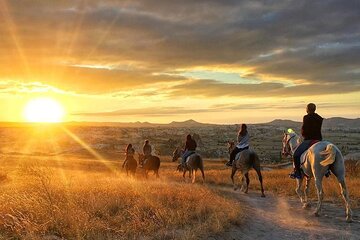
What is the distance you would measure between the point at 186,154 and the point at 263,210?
11242mm

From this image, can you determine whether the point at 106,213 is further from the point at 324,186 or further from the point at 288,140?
the point at 324,186

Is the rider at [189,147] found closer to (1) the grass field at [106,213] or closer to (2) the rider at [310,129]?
(1) the grass field at [106,213]

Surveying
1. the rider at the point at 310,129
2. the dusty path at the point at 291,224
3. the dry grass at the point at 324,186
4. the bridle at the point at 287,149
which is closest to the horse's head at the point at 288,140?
the bridle at the point at 287,149

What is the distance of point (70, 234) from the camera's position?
9445 millimetres

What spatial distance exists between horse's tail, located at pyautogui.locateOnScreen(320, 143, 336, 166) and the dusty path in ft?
5.81

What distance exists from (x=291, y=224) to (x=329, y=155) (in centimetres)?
237

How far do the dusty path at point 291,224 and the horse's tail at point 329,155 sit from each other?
1.77 metres

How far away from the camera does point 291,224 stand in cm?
1229

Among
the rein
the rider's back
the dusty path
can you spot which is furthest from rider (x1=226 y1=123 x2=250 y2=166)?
the rider's back

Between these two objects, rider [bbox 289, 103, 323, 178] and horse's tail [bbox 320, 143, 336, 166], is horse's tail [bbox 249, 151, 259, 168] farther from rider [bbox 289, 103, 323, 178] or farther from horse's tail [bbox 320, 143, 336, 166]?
horse's tail [bbox 320, 143, 336, 166]

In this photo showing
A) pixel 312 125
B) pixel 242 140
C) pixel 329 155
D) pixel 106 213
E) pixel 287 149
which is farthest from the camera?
pixel 242 140

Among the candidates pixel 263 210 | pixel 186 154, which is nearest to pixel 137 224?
pixel 263 210

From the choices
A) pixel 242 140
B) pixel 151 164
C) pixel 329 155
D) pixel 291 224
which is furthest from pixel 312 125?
pixel 151 164

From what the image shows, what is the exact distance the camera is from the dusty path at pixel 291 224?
10.9 m
